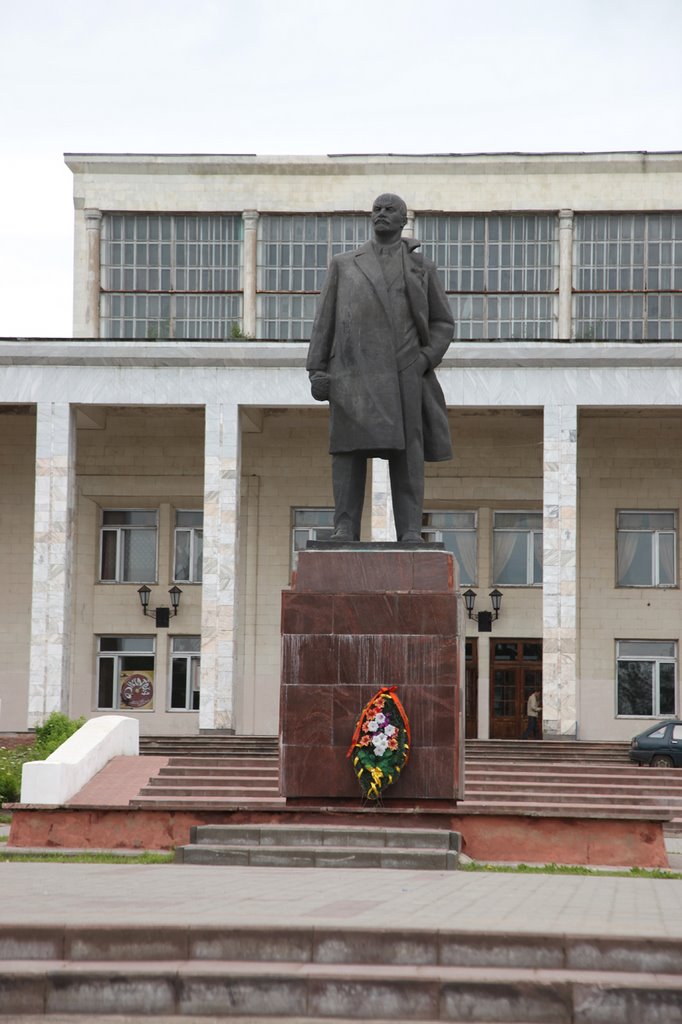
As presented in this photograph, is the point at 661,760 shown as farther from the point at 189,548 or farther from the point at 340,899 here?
the point at 340,899

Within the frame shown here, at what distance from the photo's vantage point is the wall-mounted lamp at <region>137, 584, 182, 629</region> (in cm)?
3197

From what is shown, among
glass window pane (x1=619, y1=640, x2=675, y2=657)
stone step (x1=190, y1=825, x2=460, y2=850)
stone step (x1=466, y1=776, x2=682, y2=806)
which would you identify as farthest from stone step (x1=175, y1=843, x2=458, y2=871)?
glass window pane (x1=619, y1=640, x2=675, y2=657)

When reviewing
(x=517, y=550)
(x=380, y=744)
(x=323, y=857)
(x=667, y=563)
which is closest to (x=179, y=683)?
(x=517, y=550)

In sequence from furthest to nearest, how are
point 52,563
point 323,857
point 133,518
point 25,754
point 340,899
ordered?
point 133,518, point 52,563, point 25,754, point 323,857, point 340,899

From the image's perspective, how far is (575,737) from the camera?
2762 cm

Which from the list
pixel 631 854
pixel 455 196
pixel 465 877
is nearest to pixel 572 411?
pixel 455 196

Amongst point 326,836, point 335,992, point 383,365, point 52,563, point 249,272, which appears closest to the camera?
point 335,992

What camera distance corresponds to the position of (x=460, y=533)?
105 feet

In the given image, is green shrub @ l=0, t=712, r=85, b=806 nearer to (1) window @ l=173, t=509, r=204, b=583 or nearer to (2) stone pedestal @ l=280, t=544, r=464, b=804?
(2) stone pedestal @ l=280, t=544, r=464, b=804

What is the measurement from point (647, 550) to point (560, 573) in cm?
468

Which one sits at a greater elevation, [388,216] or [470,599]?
[388,216]

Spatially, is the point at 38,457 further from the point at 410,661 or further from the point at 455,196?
the point at 410,661

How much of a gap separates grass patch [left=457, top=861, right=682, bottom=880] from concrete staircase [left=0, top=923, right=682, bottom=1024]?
434 cm

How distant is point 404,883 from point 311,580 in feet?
11.0
